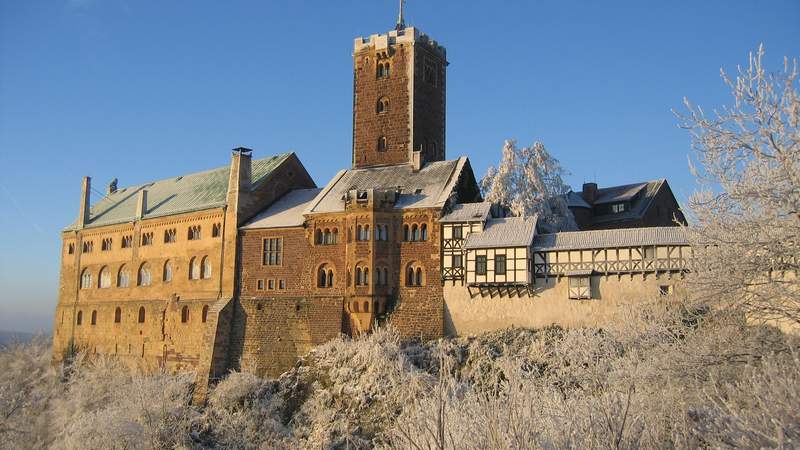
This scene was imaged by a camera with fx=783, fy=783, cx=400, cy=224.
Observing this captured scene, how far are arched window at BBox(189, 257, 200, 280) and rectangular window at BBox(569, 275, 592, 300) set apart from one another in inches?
897

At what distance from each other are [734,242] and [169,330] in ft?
125

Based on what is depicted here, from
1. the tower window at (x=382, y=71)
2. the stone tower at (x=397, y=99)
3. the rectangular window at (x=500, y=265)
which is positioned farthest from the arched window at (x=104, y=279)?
the rectangular window at (x=500, y=265)

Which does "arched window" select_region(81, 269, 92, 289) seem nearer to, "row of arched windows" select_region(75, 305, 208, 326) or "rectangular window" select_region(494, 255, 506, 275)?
"row of arched windows" select_region(75, 305, 208, 326)

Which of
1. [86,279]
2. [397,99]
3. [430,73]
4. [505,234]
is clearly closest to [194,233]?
[86,279]

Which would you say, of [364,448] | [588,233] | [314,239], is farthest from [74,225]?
[588,233]

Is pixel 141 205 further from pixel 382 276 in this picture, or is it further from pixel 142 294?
pixel 382 276

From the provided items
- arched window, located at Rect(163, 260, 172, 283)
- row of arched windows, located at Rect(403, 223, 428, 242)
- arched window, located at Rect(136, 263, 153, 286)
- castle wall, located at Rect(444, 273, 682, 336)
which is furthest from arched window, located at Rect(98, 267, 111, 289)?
castle wall, located at Rect(444, 273, 682, 336)

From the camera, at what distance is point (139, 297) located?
50938 millimetres

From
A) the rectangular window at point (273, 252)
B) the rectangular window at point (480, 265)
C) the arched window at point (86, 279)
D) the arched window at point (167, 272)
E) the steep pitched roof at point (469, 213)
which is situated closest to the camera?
the rectangular window at point (480, 265)

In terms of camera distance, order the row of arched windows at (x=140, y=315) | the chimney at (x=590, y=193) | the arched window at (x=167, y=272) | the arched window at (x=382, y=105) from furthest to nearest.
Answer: the chimney at (x=590, y=193) → the arched window at (x=167, y=272) → the arched window at (x=382, y=105) → the row of arched windows at (x=140, y=315)

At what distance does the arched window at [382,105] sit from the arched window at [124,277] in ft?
66.2

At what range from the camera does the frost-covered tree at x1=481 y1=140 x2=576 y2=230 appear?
137 feet

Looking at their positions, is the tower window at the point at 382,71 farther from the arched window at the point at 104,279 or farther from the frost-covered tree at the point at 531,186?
the arched window at the point at 104,279

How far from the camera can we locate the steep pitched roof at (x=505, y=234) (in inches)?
1464
